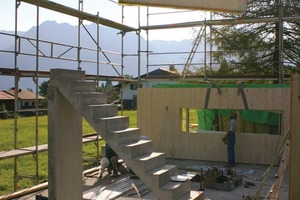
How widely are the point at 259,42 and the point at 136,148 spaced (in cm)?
1170

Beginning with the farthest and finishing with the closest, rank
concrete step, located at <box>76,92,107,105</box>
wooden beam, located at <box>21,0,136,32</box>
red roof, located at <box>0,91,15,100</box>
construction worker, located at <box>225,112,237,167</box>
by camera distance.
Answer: red roof, located at <box>0,91,15,100</box>
construction worker, located at <box>225,112,237,167</box>
wooden beam, located at <box>21,0,136,32</box>
concrete step, located at <box>76,92,107,105</box>

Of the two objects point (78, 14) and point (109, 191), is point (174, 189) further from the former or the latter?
point (78, 14)

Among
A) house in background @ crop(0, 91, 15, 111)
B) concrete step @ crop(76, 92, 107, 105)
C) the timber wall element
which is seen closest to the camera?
concrete step @ crop(76, 92, 107, 105)

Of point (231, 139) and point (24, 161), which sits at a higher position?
point (231, 139)

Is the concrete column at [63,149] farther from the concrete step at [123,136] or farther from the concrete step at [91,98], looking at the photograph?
the concrete step at [123,136]

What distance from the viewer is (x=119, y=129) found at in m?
7.54

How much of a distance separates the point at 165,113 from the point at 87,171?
13.1 ft

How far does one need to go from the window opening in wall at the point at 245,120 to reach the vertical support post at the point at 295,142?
7.38m

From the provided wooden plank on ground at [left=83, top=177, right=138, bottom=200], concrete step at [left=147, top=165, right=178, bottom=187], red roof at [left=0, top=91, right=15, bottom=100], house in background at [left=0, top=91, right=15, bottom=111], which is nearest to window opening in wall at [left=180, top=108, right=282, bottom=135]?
wooden plank on ground at [left=83, top=177, right=138, bottom=200]

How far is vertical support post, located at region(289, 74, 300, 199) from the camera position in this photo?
590cm

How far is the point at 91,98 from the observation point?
7.40 metres

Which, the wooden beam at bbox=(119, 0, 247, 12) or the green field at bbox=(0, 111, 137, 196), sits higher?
the wooden beam at bbox=(119, 0, 247, 12)

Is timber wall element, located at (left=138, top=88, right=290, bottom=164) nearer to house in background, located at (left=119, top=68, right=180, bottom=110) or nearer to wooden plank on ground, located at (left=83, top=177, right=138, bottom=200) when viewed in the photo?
house in background, located at (left=119, top=68, right=180, bottom=110)

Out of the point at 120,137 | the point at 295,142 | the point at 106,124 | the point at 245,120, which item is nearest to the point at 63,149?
the point at 106,124
